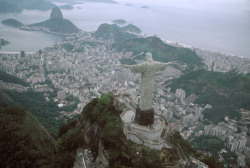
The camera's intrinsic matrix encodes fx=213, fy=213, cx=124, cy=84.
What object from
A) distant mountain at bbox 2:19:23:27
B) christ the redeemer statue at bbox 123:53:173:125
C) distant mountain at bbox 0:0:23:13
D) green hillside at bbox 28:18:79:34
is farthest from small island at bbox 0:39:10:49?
christ the redeemer statue at bbox 123:53:173:125

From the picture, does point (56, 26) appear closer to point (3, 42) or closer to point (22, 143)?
point (3, 42)

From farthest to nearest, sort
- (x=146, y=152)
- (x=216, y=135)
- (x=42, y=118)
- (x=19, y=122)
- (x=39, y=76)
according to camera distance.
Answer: (x=39, y=76) < (x=42, y=118) < (x=216, y=135) < (x=19, y=122) < (x=146, y=152)

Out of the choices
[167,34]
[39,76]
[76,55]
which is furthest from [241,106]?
[167,34]

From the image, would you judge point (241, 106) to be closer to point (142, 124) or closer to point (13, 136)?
point (142, 124)

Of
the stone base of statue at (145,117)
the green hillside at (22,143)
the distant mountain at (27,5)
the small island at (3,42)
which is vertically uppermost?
the distant mountain at (27,5)

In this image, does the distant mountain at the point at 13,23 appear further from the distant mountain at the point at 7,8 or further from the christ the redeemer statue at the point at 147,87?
the christ the redeemer statue at the point at 147,87

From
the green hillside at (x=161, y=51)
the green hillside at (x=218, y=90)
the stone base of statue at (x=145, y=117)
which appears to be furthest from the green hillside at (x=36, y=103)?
the green hillside at (x=161, y=51)
